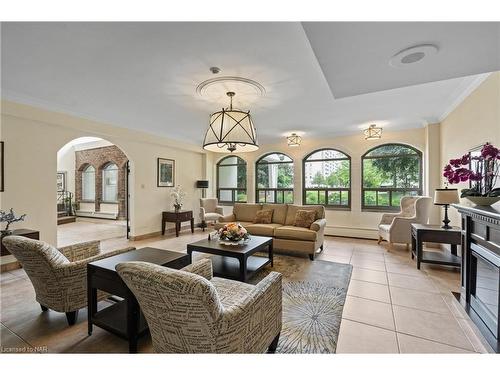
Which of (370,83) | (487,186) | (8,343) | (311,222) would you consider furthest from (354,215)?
(8,343)

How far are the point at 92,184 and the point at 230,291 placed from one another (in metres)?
9.35

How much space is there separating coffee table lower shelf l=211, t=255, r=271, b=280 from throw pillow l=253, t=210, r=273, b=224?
54.7 inches

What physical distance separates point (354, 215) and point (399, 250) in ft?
4.53

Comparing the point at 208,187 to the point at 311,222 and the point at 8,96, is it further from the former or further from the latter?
the point at 8,96

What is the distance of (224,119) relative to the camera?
A: 9.10ft

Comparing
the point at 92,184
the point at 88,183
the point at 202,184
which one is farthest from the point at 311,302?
the point at 88,183

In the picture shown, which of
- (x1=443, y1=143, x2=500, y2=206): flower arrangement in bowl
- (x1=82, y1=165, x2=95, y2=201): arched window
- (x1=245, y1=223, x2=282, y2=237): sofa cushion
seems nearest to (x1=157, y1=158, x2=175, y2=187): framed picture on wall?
(x1=245, y1=223, x2=282, y2=237): sofa cushion

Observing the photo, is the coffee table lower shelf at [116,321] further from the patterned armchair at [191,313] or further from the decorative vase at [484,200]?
the decorative vase at [484,200]

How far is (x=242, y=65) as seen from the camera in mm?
2379

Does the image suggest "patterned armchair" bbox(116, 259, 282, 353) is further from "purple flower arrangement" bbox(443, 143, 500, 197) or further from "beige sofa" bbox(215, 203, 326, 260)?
"beige sofa" bbox(215, 203, 326, 260)

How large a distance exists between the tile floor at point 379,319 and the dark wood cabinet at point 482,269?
12 centimetres

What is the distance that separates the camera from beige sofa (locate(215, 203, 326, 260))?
3875mm

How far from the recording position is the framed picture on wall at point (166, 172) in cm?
587

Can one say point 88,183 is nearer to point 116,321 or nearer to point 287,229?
point 287,229
